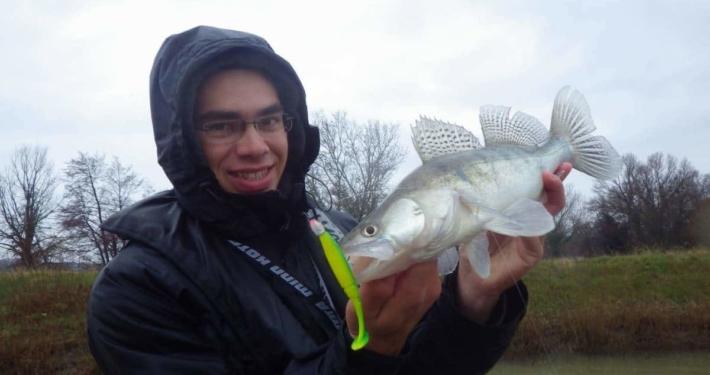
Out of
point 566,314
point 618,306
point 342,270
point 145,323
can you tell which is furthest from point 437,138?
point 618,306

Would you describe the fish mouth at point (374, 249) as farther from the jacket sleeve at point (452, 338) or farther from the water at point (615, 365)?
the water at point (615, 365)

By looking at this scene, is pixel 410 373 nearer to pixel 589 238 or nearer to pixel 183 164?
pixel 183 164

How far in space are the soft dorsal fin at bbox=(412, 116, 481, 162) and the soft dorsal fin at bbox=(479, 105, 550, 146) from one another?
182 mm

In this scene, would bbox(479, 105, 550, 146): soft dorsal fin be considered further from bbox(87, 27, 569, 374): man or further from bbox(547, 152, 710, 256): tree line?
bbox(547, 152, 710, 256): tree line

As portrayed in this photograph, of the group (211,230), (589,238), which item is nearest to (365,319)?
(211,230)

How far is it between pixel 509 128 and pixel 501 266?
89 cm

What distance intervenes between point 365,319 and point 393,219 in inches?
18.4

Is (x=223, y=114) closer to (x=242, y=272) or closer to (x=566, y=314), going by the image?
(x=242, y=272)

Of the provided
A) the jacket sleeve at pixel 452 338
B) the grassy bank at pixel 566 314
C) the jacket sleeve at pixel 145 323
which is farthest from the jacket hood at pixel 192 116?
the grassy bank at pixel 566 314

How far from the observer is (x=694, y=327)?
1942cm

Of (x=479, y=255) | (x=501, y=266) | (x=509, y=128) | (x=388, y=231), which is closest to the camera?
(x=388, y=231)

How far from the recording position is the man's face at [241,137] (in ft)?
10.8

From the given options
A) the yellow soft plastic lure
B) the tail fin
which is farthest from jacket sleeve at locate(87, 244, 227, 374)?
the tail fin

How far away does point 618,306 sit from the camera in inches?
815
